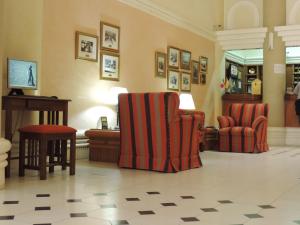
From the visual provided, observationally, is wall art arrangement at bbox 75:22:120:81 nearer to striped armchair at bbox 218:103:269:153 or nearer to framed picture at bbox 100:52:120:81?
framed picture at bbox 100:52:120:81

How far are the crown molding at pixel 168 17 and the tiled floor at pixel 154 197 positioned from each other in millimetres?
3620

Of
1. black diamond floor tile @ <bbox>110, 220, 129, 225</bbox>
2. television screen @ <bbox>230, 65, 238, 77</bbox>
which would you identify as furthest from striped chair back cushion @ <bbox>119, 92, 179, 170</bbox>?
television screen @ <bbox>230, 65, 238, 77</bbox>

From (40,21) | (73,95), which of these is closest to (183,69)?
(73,95)

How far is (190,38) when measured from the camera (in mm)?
10102

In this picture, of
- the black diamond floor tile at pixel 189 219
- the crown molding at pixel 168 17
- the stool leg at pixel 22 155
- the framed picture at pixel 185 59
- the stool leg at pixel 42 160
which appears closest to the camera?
the black diamond floor tile at pixel 189 219

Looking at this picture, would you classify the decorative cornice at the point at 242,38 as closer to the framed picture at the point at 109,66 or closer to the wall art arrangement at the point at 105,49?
the wall art arrangement at the point at 105,49

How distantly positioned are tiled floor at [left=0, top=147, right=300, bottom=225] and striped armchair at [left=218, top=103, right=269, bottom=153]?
251 cm

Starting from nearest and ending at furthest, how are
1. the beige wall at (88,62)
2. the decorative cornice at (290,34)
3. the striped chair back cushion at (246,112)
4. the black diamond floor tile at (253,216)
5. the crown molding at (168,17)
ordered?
1. the black diamond floor tile at (253,216)
2. the beige wall at (88,62)
3. the crown molding at (168,17)
4. the striped chair back cushion at (246,112)
5. the decorative cornice at (290,34)

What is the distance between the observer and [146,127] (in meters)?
5.52

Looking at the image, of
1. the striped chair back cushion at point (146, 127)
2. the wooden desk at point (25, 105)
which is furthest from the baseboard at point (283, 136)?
the wooden desk at point (25, 105)

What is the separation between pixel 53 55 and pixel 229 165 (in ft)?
9.92

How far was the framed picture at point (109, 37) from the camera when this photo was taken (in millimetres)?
7129

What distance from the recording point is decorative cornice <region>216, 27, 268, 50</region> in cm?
1102

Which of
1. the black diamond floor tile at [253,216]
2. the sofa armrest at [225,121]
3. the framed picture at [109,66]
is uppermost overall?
the framed picture at [109,66]
